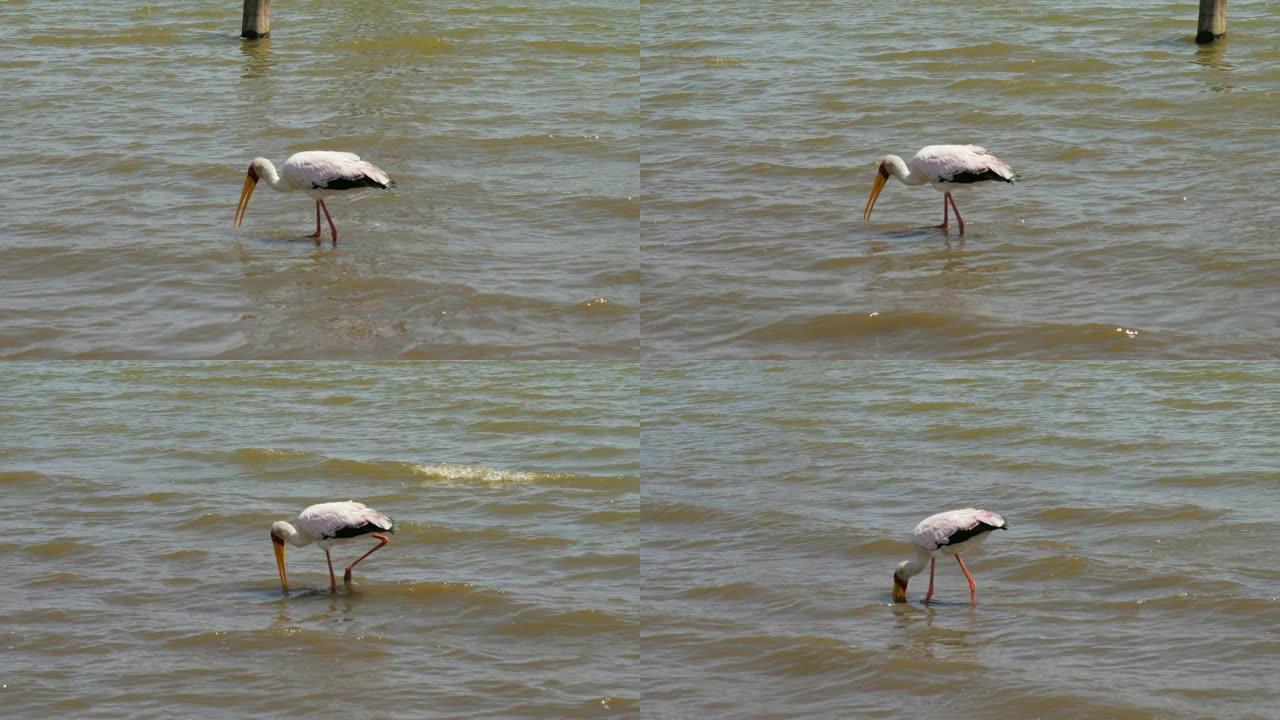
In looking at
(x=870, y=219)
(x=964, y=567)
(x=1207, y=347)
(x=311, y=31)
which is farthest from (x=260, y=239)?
(x=311, y=31)

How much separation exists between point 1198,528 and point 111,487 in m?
7.54

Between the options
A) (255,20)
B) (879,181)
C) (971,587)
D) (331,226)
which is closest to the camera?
(971,587)

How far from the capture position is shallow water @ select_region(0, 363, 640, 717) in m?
8.37

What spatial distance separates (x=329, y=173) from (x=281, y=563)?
2.94 meters

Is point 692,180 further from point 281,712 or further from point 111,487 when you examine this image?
point 281,712

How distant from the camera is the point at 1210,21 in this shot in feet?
57.1

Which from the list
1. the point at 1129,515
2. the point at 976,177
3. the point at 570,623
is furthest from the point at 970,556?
the point at 976,177

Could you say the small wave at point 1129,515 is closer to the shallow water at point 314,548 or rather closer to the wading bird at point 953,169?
the wading bird at point 953,169

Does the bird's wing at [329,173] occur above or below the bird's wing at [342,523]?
above

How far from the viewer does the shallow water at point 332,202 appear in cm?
997

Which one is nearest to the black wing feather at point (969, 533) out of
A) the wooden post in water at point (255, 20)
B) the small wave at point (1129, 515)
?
the small wave at point (1129, 515)

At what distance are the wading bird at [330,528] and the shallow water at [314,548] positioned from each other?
0.22 m

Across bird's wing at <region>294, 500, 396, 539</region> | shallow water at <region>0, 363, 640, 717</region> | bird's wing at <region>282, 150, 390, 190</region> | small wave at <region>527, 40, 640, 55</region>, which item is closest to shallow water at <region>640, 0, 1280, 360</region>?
small wave at <region>527, 40, 640, 55</region>

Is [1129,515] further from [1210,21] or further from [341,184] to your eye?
[1210,21]
